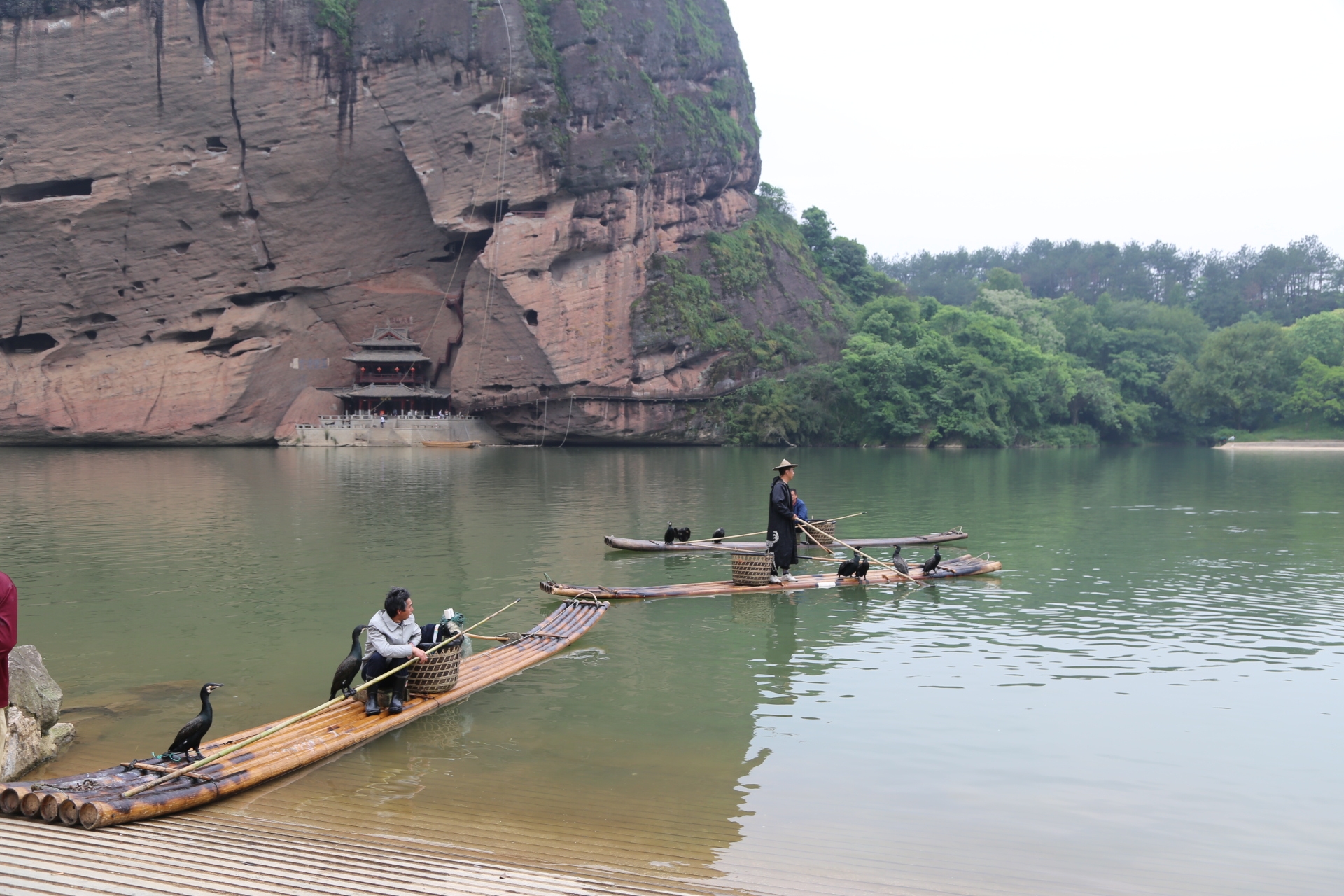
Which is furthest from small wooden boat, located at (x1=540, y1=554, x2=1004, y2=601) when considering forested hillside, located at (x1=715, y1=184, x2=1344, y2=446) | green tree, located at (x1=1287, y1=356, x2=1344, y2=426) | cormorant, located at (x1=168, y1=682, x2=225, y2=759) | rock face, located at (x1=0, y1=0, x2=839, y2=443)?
green tree, located at (x1=1287, y1=356, x2=1344, y2=426)

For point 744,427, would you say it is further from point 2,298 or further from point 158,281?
point 2,298

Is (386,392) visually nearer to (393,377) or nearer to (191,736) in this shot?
(393,377)

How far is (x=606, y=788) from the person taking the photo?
22.6 feet

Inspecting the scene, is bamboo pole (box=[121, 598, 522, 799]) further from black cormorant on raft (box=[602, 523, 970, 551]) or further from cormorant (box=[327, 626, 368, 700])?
black cormorant on raft (box=[602, 523, 970, 551])

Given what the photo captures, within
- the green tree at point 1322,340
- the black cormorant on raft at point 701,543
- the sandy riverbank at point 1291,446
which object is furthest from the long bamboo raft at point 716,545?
the green tree at point 1322,340

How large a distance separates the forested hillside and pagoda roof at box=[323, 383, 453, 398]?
16.3m

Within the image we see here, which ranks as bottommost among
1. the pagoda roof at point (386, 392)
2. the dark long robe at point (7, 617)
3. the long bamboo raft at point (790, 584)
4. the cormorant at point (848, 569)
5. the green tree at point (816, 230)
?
the long bamboo raft at point (790, 584)

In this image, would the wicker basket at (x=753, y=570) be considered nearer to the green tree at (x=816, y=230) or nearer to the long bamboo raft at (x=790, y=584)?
the long bamboo raft at (x=790, y=584)

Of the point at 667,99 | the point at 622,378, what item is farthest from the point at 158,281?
the point at 667,99

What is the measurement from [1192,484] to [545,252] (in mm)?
32021

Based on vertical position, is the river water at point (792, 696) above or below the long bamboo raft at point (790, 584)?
below

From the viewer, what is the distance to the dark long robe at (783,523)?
13703mm

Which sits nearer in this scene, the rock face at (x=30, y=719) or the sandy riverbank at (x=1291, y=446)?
the rock face at (x=30, y=719)

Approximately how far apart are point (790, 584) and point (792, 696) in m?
5.08
